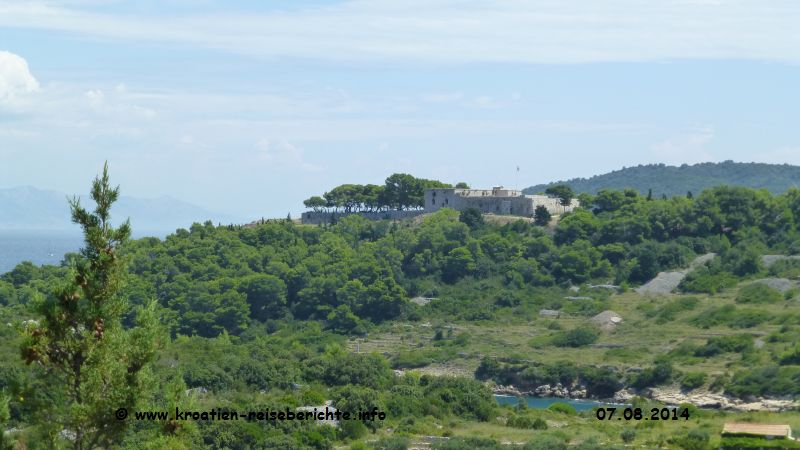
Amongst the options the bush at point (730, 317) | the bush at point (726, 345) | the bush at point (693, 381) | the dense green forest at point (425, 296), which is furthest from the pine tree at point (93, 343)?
the bush at point (730, 317)

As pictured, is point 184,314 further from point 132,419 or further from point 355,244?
point 132,419

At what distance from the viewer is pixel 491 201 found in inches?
4119

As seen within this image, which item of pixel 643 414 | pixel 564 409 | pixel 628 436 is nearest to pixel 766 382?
pixel 564 409

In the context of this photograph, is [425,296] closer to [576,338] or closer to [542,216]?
[542,216]

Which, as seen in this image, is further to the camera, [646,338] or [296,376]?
[646,338]

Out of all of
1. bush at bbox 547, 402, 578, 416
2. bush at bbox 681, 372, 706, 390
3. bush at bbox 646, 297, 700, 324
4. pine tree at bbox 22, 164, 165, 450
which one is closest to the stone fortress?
bush at bbox 646, 297, 700, 324

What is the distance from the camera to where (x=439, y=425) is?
46562mm

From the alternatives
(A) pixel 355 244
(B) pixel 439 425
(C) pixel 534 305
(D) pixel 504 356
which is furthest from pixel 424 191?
(B) pixel 439 425

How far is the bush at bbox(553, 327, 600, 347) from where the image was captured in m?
75.4

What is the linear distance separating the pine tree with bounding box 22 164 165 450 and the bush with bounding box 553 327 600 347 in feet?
194

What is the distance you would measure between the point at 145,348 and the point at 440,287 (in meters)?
74.2

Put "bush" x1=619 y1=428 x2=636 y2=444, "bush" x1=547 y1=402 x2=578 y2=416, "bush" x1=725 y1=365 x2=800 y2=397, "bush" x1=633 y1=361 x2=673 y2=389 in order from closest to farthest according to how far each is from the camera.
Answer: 1. "bush" x1=619 y1=428 x2=636 y2=444
2. "bush" x1=547 y1=402 x2=578 y2=416
3. "bush" x1=725 y1=365 x2=800 y2=397
4. "bush" x1=633 y1=361 x2=673 y2=389

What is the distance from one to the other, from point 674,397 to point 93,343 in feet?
162

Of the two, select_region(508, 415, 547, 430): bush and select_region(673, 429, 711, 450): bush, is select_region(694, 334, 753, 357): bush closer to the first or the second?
select_region(508, 415, 547, 430): bush
